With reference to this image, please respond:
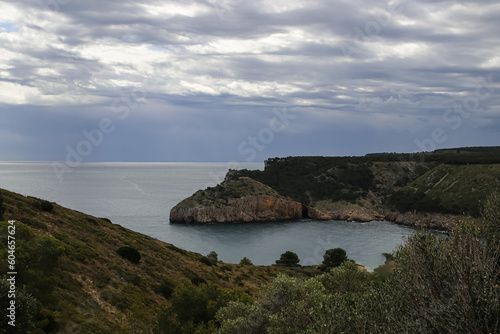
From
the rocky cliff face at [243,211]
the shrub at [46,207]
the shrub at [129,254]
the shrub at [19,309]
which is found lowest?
the rocky cliff face at [243,211]

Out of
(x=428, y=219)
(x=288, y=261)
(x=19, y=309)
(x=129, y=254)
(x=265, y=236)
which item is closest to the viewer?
(x=19, y=309)

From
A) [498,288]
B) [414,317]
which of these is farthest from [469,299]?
[414,317]

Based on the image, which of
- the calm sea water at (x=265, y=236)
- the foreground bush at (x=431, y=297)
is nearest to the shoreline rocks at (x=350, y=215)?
the calm sea water at (x=265, y=236)

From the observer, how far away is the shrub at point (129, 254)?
37.2 m

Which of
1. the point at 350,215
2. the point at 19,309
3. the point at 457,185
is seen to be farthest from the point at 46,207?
the point at 457,185

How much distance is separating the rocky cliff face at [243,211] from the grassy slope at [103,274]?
9532 cm

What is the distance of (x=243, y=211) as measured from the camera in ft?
495

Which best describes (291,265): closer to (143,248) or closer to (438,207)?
(143,248)

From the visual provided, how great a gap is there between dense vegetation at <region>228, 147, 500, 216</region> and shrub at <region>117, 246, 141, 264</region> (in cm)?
12274

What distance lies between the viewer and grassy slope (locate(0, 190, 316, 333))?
853 inches

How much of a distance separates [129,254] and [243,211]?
374ft

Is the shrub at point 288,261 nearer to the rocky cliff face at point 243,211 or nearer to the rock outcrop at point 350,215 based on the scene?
the rocky cliff face at point 243,211

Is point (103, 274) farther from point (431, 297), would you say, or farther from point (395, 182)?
point (395, 182)

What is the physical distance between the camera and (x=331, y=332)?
48.3 feet
